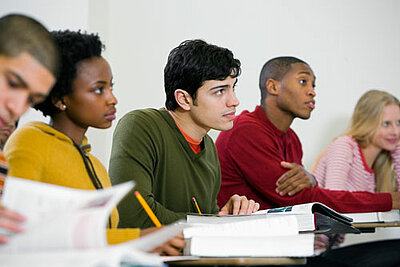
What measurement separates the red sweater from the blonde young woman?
1.32 feet

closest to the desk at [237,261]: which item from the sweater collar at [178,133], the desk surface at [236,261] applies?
the desk surface at [236,261]

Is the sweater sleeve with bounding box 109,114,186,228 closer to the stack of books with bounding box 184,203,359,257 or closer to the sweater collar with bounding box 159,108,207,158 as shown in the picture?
the sweater collar with bounding box 159,108,207,158

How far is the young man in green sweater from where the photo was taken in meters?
1.45

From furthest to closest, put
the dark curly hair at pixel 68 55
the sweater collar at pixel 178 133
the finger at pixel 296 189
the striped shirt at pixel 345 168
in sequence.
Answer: the striped shirt at pixel 345 168 → the finger at pixel 296 189 → the sweater collar at pixel 178 133 → the dark curly hair at pixel 68 55

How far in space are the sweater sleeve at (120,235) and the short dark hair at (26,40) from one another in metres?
0.32

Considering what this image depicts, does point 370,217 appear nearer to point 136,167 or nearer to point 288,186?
point 288,186

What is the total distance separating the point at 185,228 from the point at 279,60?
1.57 metres

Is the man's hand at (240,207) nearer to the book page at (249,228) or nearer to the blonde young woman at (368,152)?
the book page at (249,228)

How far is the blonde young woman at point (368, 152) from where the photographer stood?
8.11ft

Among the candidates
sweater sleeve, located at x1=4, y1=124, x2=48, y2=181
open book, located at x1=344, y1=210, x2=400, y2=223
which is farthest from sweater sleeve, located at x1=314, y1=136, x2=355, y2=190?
sweater sleeve, located at x1=4, y1=124, x2=48, y2=181

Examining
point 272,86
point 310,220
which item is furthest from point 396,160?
point 310,220

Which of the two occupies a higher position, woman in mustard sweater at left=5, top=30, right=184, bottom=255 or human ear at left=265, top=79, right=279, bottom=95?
human ear at left=265, top=79, right=279, bottom=95

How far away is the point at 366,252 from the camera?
141cm

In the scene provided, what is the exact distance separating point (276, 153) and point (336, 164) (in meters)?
0.53
